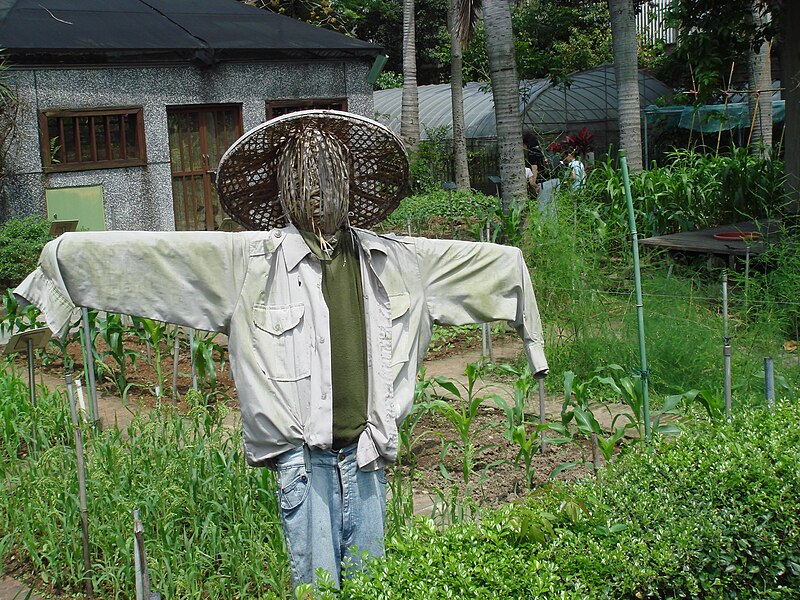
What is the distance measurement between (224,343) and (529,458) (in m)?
4.33

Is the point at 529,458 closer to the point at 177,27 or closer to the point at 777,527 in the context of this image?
the point at 777,527

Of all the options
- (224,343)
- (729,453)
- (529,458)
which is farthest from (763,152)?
(729,453)

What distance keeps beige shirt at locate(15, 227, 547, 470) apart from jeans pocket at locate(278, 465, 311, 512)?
74 mm

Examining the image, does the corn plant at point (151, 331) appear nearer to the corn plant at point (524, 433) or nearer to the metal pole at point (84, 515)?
the corn plant at point (524, 433)

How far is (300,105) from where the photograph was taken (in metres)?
14.6

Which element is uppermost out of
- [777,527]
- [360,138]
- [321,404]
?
[360,138]

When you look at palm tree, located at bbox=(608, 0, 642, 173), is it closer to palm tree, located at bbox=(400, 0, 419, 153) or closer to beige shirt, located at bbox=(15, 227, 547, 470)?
palm tree, located at bbox=(400, 0, 419, 153)

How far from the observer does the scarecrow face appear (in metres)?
3.08

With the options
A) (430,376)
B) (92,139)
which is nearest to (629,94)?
(92,139)

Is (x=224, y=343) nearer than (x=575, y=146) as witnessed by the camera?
Yes

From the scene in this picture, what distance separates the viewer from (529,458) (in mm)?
4980

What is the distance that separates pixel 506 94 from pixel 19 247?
574cm

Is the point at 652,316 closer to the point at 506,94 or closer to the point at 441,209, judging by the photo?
the point at 506,94

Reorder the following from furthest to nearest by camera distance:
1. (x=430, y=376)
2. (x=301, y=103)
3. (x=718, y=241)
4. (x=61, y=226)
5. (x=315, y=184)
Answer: (x=301, y=103), (x=61, y=226), (x=718, y=241), (x=430, y=376), (x=315, y=184)
